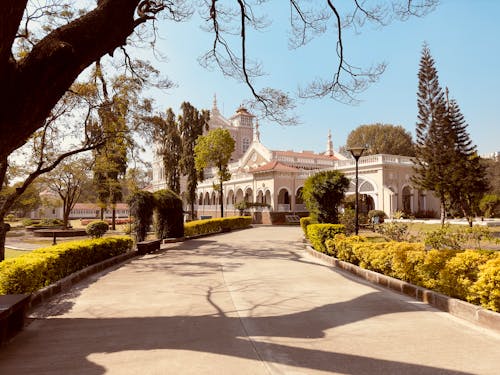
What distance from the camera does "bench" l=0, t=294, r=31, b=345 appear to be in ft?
14.7

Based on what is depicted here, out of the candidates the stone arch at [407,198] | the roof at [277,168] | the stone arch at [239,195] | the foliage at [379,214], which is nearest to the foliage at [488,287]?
the foliage at [379,214]

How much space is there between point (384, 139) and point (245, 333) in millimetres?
59326

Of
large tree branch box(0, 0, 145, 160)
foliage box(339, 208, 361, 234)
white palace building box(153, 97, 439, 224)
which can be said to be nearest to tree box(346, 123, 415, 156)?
white palace building box(153, 97, 439, 224)

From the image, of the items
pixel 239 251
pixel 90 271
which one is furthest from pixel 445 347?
pixel 239 251

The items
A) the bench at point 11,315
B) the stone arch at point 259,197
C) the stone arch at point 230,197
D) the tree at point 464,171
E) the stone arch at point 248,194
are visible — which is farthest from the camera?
the stone arch at point 230,197

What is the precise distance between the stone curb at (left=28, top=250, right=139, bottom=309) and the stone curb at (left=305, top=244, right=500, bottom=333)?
725cm

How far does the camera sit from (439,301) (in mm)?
6039

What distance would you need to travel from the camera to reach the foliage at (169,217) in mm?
18969

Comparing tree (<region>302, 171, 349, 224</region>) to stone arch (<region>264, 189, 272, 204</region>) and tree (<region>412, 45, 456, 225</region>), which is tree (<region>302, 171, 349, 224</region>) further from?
stone arch (<region>264, 189, 272, 204</region>)

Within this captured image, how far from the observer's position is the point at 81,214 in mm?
77438

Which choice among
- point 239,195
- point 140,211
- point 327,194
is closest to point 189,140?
point 239,195

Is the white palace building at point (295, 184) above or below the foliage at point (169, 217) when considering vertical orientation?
above

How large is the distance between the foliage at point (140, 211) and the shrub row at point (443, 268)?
1102 centimetres

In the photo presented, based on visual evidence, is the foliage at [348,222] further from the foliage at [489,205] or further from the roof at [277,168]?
the foliage at [489,205]
